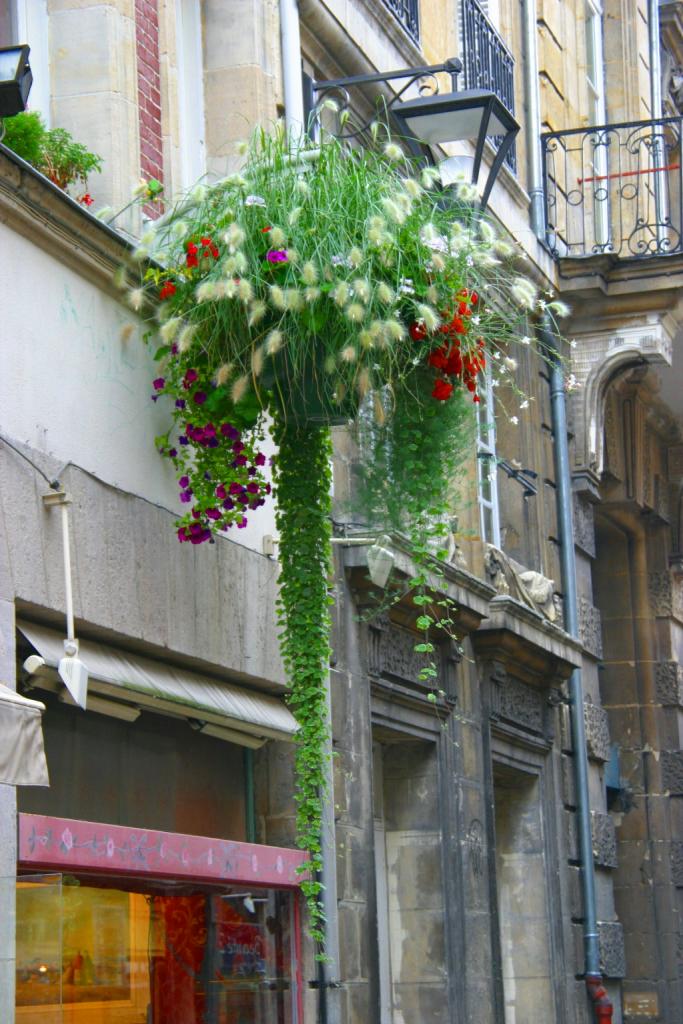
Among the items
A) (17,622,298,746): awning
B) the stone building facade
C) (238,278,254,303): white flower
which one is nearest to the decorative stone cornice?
the stone building facade

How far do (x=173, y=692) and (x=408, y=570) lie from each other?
96.7 inches

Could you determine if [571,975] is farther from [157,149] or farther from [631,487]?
[157,149]

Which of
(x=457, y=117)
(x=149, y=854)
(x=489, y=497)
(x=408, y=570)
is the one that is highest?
(x=457, y=117)

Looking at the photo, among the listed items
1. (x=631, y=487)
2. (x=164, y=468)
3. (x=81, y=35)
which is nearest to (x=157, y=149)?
(x=81, y=35)

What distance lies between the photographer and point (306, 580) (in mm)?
8188

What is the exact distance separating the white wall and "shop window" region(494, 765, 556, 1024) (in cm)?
541

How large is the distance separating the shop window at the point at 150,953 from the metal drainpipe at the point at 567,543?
509 centimetres

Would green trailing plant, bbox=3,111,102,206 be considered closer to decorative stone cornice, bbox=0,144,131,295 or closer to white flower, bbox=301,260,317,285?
decorative stone cornice, bbox=0,144,131,295

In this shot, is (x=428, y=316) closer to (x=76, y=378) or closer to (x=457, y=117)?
(x=76, y=378)

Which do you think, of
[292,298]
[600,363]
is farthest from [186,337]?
[600,363]

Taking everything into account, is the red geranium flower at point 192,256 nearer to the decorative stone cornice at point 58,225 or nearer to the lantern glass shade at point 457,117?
the decorative stone cornice at point 58,225

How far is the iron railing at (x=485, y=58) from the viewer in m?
13.8

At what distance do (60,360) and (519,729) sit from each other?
620cm

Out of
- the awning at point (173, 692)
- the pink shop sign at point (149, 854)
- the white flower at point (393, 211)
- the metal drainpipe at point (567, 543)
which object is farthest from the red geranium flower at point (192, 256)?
the metal drainpipe at point (567, 543)
